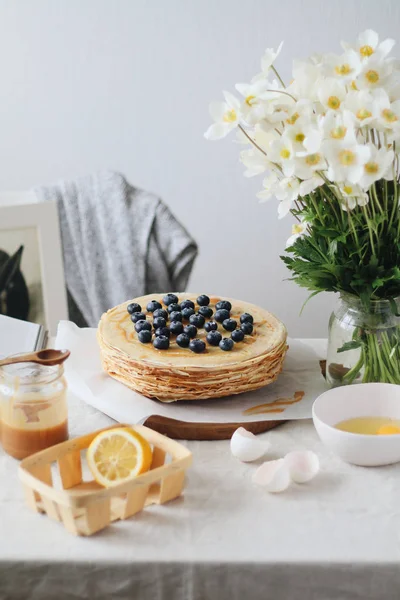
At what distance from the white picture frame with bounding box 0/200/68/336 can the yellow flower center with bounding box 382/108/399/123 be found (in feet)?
4.36

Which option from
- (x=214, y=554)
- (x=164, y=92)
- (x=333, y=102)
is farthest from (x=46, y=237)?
(x=214, y=554)

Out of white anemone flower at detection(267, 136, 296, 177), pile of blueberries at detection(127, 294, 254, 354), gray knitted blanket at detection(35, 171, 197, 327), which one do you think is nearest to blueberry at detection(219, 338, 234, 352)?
pile of blueberries at detection(127, 294, 254, 354)

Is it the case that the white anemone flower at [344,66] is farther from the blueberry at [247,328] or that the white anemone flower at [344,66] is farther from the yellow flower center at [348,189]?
the blueberry at [247,328]

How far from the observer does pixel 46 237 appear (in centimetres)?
218

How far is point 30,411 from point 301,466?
0.41 meters

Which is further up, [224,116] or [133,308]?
[224,116]

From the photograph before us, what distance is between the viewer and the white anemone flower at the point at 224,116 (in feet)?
3.50

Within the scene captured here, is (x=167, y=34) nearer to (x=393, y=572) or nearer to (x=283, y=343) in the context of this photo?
(x=283, y=343)

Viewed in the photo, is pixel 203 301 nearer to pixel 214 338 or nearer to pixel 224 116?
pixel 214 338

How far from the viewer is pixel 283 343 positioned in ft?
4.30

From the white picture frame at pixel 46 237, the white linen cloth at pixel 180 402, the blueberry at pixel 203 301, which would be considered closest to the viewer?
the white linen cloth at pixel 180 402

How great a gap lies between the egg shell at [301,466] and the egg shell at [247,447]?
54 mm

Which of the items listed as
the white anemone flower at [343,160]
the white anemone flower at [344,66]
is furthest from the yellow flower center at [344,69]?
the white anemone flower at [343,160]

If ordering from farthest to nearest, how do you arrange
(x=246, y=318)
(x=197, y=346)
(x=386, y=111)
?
(x=246, y=318) < (x=197, y=346) < (x=386, y=111)
